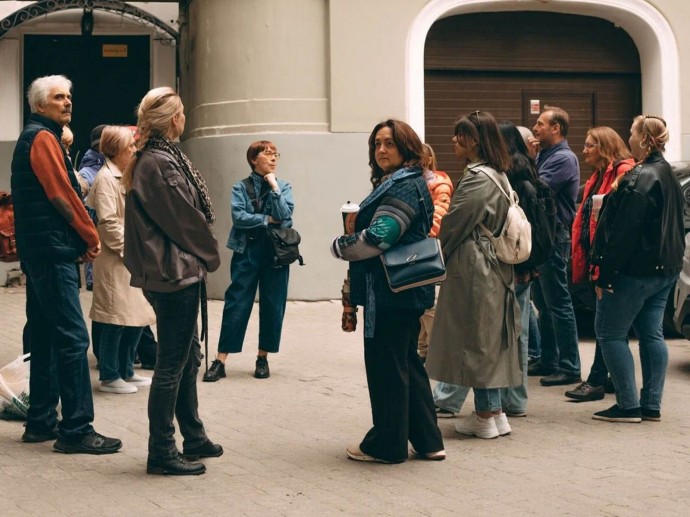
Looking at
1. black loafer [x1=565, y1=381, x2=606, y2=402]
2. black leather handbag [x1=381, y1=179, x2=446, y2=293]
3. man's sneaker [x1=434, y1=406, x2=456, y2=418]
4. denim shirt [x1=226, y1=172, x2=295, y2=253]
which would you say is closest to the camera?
black leather handbag [x1=381, y1=179, x2=446, y2=293]

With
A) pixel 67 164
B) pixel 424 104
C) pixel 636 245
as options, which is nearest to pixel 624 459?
pixel 636 245

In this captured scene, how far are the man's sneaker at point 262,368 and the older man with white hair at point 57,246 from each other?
2635 mm

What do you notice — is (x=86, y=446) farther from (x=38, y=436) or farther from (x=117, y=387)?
(x=117, y=387)

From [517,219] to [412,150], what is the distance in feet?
2.95

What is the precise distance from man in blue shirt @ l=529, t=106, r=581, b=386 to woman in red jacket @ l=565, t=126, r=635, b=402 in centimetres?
42

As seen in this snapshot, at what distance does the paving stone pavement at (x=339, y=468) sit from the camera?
19.3 feet

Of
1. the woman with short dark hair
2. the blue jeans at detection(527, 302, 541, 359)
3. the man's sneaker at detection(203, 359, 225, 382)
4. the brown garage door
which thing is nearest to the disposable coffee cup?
the woman with short dark hair

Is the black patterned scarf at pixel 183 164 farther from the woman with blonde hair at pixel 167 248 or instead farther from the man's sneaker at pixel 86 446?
the man's sneaker at pixel 86 446

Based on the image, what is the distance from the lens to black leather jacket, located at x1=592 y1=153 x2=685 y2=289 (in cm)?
764

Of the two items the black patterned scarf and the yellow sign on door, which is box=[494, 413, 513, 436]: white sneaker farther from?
the yellow sign on door

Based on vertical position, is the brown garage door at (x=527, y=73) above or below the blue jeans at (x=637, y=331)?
above

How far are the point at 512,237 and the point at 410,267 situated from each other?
927 mm

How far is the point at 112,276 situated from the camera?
8.81 meters

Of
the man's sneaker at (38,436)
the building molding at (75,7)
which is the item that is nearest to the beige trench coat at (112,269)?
the man's sneaker at (38,436)
